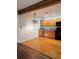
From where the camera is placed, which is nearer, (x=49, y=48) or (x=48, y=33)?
(x=49, y=48)

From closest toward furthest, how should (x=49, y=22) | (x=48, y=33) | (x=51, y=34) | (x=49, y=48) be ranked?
(x=49, y=48), (x=51, y=34), (x=48, y=33), (x=49, y=22)

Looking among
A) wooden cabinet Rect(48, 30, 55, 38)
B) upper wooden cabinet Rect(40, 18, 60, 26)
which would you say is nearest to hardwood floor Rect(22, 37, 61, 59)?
wooden cabinet Rect(48, 30, 55, 38)

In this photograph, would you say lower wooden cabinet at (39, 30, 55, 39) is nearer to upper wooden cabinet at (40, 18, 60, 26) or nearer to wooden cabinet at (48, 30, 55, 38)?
wooden cabinet at (48, 30, 55, 38)

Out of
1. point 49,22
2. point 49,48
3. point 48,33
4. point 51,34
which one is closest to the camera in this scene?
point 49,48

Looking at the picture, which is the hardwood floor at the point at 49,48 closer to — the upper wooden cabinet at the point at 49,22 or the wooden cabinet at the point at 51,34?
the wooden cabinet at the point at 51,34

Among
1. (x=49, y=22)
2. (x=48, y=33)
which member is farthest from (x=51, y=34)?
(x=49, y=22)

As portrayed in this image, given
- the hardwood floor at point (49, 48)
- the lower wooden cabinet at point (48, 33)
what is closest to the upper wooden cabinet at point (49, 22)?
the lower wooden cabinet at point (48, 33)

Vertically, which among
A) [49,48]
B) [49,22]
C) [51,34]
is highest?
[49,22]

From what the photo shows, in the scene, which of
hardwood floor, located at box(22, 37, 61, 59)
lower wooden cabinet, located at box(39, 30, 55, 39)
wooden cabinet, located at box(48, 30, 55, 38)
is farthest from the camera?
lower wooden cabinet, located at box(39, 30, 55, 39)

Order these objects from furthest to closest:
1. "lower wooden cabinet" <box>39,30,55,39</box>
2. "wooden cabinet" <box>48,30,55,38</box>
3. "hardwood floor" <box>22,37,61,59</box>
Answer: "lower wooden cabinet" <box>39,30,55,39</box> → "wooden cabinet" <box>48,30,55,38</box> → "hardwood floor" <box>22,37,61,59</box>

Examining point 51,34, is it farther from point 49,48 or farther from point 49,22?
point 49,48

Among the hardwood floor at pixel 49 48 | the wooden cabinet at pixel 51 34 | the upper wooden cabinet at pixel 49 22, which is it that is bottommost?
the hardwood floor at pixel 49 48
